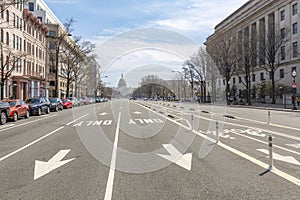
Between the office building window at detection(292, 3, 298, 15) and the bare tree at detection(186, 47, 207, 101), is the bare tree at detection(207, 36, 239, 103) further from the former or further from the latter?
the office building window at detection(292, 3, 298, 15)

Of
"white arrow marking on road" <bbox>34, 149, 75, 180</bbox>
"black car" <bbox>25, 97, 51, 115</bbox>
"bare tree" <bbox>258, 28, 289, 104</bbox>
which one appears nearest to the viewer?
"white arrow marking on road" <bbox>34, 149, 75, 180</bbox>

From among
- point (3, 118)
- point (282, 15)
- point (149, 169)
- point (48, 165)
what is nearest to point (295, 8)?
point (282, 15)

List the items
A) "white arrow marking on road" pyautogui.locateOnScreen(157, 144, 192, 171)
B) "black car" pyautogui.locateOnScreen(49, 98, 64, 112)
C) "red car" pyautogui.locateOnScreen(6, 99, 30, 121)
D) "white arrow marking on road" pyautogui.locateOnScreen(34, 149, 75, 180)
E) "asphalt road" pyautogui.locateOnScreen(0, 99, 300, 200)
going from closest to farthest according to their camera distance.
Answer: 1. "asphalt road" pyautogui.locateOnScreen(0, 99, 300, 200)
2. "white arrow marking on road" pyautogui.locateOnScreen(34, 149, 75, 180)
3. "white arrow marking on road" pyautogui.locateOnScreen(157, 144, 192, 171)
4. "red car" pyautogui.locateOnScreen(6, 99, 30, 121)
5. "black car" pyautogui.locateOnScreen(49, 98, 64, 112)

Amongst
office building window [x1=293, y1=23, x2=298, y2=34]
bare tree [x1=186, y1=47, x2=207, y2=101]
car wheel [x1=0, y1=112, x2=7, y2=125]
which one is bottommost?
car wheel [x1=0, y1=112, x2=7, y2=125]

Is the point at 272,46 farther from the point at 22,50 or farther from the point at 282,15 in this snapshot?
the point at 22,50

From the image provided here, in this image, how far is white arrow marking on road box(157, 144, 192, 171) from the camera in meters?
9.05

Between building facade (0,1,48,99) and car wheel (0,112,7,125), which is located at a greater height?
building facade (0,1,48,99)

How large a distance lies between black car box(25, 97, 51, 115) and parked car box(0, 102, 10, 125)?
750 cm

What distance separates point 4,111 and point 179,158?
18.8 m

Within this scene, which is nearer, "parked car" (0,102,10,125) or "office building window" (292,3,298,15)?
"parked car" (0,102,10,125)

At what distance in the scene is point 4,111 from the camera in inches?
976

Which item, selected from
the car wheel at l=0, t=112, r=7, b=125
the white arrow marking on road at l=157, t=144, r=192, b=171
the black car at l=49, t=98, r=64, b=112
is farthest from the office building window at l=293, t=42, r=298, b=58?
the white arrow marking on road at l=157, t=144, r=192, b=171

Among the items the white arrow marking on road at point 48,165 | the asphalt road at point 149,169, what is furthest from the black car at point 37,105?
the white arrow marking on road at point 48,165

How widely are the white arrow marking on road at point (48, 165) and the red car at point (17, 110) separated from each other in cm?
1719
